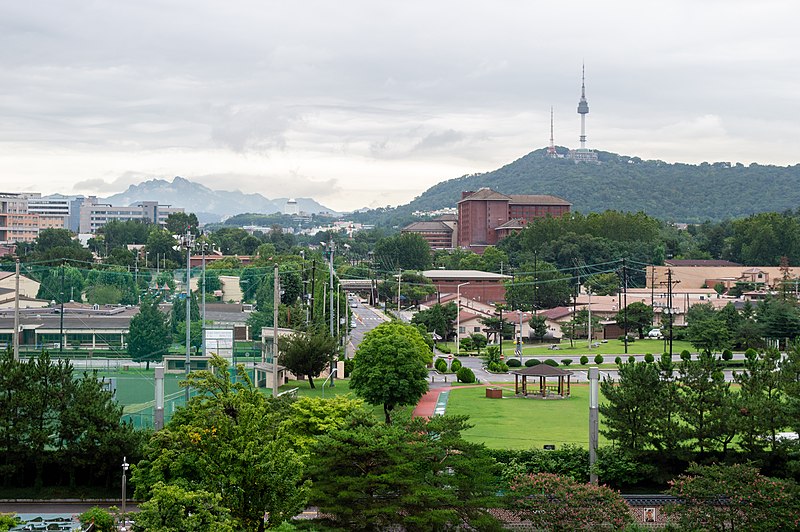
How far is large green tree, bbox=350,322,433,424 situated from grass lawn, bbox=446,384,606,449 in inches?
101

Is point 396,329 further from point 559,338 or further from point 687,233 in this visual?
point 687,233

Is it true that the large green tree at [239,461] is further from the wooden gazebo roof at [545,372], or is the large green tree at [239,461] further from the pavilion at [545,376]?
the pavilion at [545,376]

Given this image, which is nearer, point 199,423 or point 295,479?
point 295,479

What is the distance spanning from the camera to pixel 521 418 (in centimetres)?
3812

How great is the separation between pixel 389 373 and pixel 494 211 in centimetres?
14865

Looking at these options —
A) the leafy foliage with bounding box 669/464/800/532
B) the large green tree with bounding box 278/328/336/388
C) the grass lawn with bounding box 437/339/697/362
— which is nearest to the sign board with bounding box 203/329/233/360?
the large green tree with bounding box 278/328/336/388

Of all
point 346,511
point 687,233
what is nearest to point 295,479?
point 346,511

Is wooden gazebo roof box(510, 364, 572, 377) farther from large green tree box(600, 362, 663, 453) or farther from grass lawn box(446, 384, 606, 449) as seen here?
large green tree box(600, 362, 663, 453)

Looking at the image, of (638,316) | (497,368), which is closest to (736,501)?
(497,368)

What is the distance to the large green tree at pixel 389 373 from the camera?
36812 millimetres

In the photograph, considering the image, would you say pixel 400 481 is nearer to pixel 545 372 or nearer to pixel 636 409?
pixel 636 409

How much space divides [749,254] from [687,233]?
5441cm

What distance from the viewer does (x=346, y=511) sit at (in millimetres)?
20094

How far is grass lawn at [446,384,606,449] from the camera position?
32688 mm
